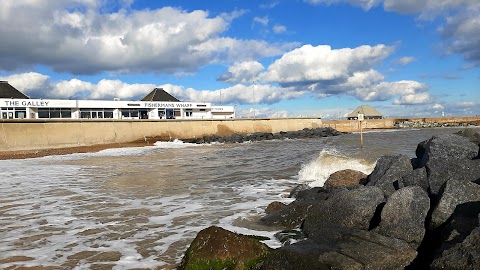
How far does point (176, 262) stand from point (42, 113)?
5244 centimetres

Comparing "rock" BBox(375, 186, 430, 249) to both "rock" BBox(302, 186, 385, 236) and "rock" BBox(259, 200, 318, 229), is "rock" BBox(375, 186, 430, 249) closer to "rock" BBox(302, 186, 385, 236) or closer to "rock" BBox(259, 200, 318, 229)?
"rock" BBox(302, 186, 385, 236)

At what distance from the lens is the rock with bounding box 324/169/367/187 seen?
966cm

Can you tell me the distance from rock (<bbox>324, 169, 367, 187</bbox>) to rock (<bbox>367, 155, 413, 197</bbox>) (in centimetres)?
62

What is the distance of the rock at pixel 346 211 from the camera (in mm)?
6148

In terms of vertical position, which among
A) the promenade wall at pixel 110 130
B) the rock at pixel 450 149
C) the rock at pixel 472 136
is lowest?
the rock at pixel 450 149

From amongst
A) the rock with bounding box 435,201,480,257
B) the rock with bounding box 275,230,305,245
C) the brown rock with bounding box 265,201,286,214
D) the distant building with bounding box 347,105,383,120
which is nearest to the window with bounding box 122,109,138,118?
the brown rock with bounding box 265,201,286,214

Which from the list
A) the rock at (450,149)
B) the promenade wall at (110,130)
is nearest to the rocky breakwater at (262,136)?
the promenade wall at (110,130)

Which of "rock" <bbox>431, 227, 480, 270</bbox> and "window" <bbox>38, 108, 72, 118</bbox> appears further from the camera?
"window" <bbox>38, 108, 72, 118</bbox>

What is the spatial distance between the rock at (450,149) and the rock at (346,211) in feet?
9.24

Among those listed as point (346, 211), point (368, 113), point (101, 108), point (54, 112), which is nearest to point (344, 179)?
point (346, 211)

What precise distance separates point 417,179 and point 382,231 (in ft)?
7.35

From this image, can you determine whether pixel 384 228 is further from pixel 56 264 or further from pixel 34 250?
pixel 34 250

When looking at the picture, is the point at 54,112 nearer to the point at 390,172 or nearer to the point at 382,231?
the point at 390,172

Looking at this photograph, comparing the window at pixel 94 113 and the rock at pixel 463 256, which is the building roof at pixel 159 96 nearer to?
the window at pixel 94 113
